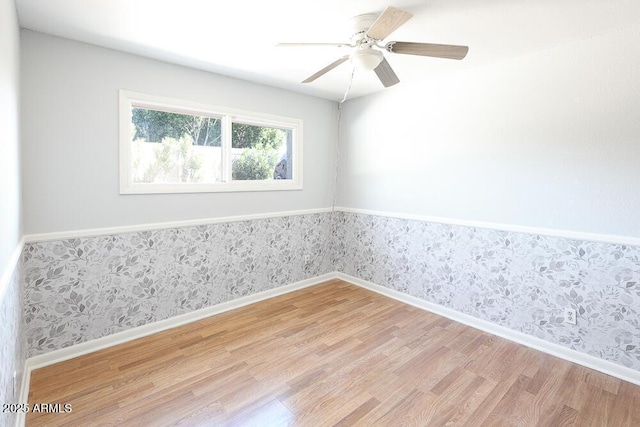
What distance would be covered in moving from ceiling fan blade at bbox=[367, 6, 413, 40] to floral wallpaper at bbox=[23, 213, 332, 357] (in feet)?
7.09

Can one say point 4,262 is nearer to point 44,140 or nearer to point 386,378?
point 44,140

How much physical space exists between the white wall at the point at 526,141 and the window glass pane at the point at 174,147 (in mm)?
1804

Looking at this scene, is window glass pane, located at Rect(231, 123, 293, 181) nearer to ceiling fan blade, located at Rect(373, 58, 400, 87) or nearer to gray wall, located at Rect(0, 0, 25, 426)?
ceiling fan blade, located at Rect(373, 58, 400, 87)

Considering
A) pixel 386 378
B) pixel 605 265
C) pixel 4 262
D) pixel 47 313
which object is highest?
pixel 4 262

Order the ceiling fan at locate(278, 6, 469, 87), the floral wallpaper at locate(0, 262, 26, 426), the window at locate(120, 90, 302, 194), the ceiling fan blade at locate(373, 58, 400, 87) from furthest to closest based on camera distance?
the window at locate(120, 90, 302, 194), the ceiling fan blade at locate(373, 58, 400, 87), the ceiling fan at locate(278, 6, 469, 87), the floral wallpaper at locate(0, 262, 26, 426)

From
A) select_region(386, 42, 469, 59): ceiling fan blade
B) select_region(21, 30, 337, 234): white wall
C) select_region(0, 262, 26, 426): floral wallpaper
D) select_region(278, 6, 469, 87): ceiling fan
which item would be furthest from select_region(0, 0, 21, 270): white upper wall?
select_region(386, 42, 469, 59): ceiling fan blade

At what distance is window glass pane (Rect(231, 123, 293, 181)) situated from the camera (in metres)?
3.28

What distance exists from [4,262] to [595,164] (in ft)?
11.1

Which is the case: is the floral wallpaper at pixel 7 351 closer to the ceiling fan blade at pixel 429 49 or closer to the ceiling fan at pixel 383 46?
the ceiling fan at pixel 383 46

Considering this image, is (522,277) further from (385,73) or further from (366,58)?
(366,58)

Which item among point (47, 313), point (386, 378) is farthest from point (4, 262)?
point (386, 378)

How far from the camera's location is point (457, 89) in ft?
9.69

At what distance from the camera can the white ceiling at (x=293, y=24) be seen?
5.96 feet

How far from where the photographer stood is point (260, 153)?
349 cm
